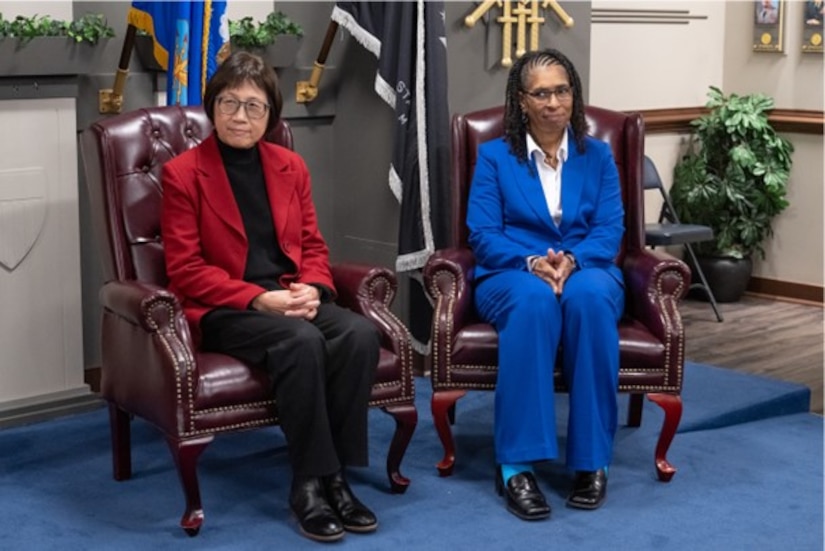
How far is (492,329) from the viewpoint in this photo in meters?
3.89

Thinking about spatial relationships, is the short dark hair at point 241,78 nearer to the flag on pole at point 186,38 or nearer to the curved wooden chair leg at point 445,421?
the flag on pole at point 186,38

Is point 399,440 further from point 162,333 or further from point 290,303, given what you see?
point 162,333

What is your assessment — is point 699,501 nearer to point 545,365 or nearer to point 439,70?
point 545,365

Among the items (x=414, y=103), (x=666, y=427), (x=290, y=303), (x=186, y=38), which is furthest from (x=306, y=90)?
(x=666, y=427)

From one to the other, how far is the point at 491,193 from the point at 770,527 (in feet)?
4.17

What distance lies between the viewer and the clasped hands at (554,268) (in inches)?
155

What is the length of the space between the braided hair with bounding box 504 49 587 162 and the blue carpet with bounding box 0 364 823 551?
0.97 metres

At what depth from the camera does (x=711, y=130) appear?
6.68 meters

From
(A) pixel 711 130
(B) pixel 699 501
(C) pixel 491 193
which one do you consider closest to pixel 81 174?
(C) pixel 491 193

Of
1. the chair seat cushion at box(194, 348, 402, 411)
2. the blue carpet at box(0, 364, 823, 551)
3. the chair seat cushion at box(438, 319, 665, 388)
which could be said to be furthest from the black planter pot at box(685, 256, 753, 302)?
the chair seat cushion at box(194, 348, 402, 411)

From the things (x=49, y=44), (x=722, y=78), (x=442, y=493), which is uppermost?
(x=722, y=78)

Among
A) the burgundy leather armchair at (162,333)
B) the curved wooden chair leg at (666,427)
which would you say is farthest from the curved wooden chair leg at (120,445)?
the curved wooden chair leg at (666,427)

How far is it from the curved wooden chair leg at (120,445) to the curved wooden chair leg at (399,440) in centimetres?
76

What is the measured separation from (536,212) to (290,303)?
2.84ft
